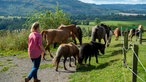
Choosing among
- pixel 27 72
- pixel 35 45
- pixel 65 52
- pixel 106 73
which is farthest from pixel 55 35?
pixel 35 45

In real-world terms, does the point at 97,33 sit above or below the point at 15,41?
above

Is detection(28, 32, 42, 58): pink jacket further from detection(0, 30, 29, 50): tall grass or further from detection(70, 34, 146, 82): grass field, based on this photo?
detection(0, 30, 29, 50): tall grass

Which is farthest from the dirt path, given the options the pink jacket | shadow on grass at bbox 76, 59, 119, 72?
the pink jacket

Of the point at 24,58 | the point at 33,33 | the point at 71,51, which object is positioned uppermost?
the point at 33,33

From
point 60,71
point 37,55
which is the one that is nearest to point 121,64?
point 60,71

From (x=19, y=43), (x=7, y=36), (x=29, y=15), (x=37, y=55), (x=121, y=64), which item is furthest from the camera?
(x=29, y=15)

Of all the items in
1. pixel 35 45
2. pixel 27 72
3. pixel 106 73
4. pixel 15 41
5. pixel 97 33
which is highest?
pixel 35 45

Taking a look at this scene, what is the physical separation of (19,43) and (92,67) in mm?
10736

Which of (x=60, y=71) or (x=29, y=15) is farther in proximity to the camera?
(x=29, y=15)

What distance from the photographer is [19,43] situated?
23625 millimetres

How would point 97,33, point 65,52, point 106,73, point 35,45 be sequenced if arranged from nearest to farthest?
1. point 35,45
2. point 106,73
3. point 65,52
4. point 97,33

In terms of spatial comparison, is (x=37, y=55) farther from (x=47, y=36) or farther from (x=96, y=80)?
(x=47, y=36)

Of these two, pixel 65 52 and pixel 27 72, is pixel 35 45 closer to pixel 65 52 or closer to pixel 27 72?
pixel 65 52

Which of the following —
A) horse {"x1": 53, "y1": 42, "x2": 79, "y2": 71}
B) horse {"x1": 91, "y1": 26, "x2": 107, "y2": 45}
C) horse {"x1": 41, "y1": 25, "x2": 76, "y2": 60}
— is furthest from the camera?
horse {"x1": 91, "y1": 26, "x2": 107, "y2": 45}
